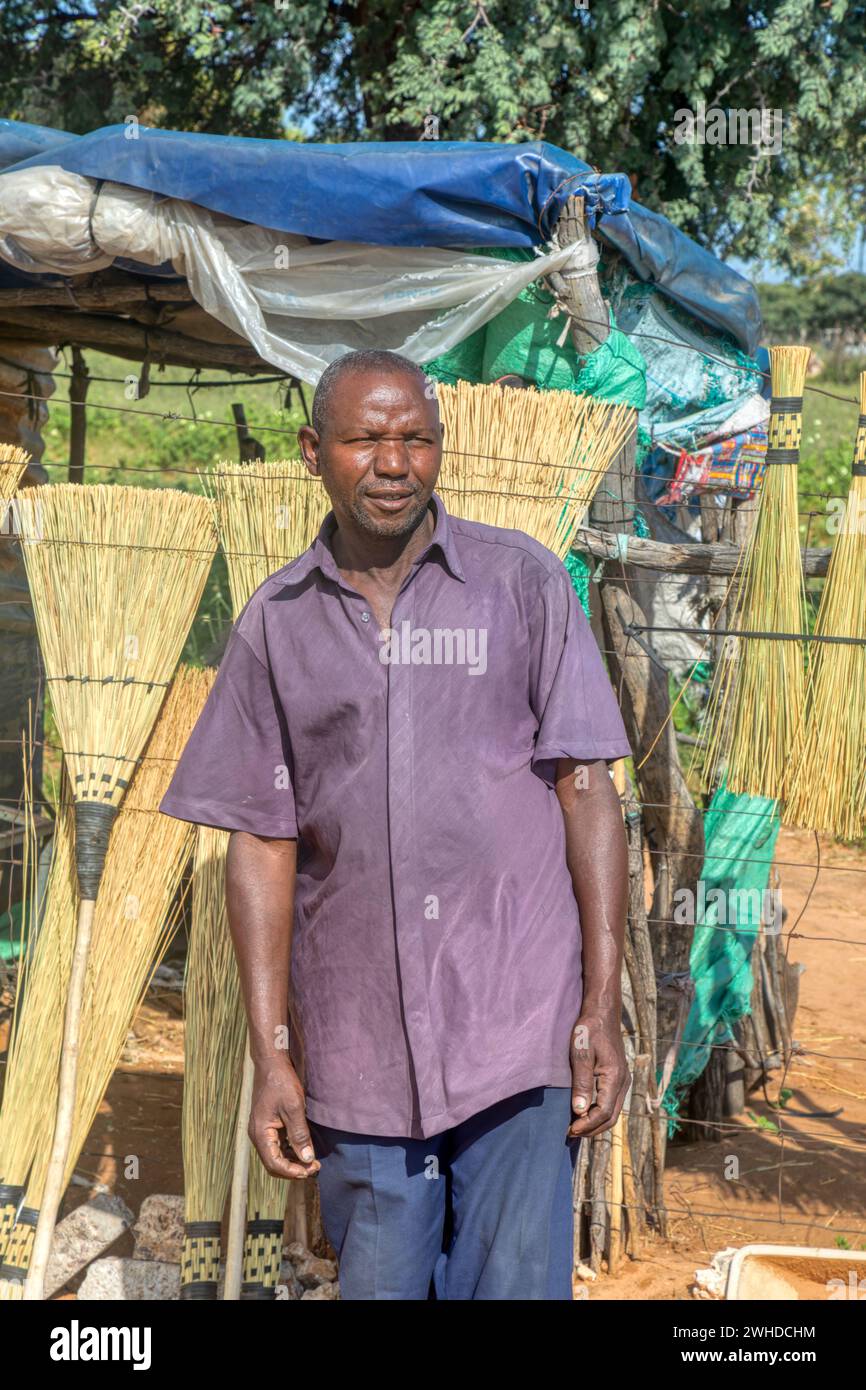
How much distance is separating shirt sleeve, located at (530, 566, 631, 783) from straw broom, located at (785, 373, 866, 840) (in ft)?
3.52

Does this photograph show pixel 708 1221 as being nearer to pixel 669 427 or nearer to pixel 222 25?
pixel 669 427

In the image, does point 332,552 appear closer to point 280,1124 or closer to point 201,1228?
point 280,1124

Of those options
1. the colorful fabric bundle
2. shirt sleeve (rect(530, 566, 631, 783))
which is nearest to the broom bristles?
shirt sleeve (rect(530, 566, 631, 783))

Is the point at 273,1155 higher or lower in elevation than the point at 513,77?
lower

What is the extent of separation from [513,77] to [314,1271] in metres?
6.38

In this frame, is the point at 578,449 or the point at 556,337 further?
the point at 556,337

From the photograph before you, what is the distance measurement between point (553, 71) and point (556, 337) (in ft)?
15.2

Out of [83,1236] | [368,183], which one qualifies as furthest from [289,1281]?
[368,183]

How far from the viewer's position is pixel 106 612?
3.08 m

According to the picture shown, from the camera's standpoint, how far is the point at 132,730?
3100mm

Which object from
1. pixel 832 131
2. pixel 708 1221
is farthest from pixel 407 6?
pixel 708 1221

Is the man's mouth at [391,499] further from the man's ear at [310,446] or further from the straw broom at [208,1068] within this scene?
the straw broom at [208,1068]

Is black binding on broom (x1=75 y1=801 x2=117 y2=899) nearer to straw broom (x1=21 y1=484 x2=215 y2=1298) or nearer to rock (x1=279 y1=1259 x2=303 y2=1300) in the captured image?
straw broom (x1=21 y1=484 x2=215 y2=1298)

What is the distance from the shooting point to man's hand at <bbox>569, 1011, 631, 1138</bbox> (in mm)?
1894
